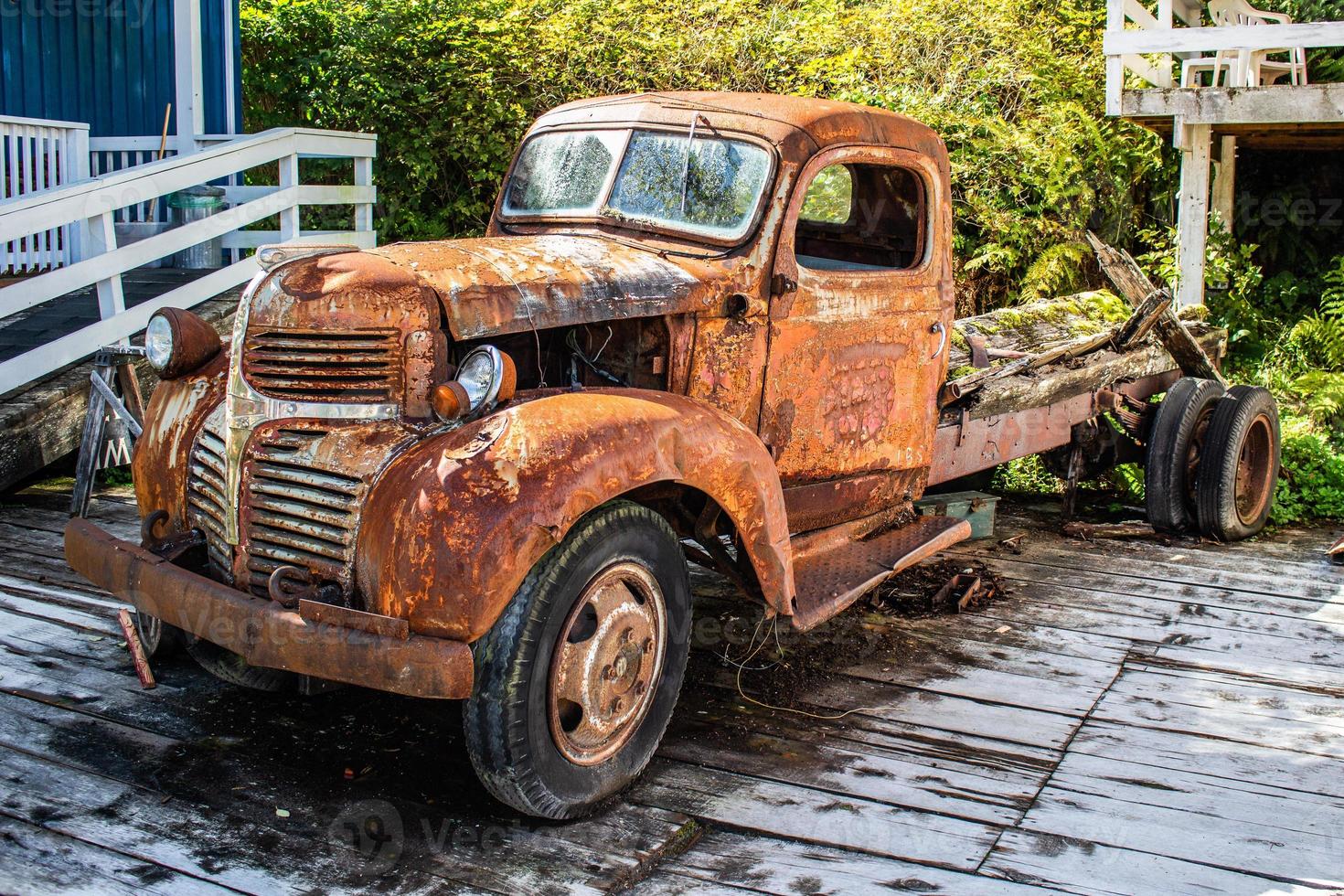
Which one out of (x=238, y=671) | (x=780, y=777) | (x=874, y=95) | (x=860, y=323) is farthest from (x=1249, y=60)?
(x=238, y=671)

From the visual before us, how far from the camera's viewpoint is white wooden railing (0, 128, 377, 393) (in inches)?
264

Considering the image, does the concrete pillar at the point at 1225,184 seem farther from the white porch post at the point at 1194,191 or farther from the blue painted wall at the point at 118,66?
the blue painted wall at the point at 118,66

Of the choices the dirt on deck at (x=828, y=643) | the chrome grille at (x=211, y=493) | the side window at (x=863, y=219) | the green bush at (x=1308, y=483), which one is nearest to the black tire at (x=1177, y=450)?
the green bush at (x=1308, y=483)

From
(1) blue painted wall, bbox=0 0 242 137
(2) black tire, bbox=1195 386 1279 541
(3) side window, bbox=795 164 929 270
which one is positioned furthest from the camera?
(1) blue painted wall, bbox=0 0 242 137

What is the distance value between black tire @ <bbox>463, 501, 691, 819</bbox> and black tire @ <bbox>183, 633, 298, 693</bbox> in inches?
47.0

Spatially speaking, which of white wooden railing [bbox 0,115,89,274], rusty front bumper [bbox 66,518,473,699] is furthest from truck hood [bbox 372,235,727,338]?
white wooden railing [bbox 0,115,89,274]

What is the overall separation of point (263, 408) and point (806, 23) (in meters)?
9.10

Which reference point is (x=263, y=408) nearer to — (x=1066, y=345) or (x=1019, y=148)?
(x=1066, y=345)

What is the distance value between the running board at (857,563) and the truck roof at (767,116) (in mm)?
1480

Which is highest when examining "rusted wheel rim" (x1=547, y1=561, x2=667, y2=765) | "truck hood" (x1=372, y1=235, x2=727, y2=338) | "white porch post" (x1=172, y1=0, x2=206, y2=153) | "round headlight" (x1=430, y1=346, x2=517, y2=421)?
"white porch post" (x1=172, y1=0, x2=206, y2=153)

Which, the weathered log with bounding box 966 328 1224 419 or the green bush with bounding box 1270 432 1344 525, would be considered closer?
the weathered log with bounding box 966 328 1224 419

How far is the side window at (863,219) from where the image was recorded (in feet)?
16.7

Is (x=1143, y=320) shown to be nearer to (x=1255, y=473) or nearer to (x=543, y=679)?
(x=1255, y=473)

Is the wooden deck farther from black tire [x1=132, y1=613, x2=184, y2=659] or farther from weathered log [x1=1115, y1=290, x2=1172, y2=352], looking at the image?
weathered log [x1=1115, y1=290, x2=1172, y2=352]
